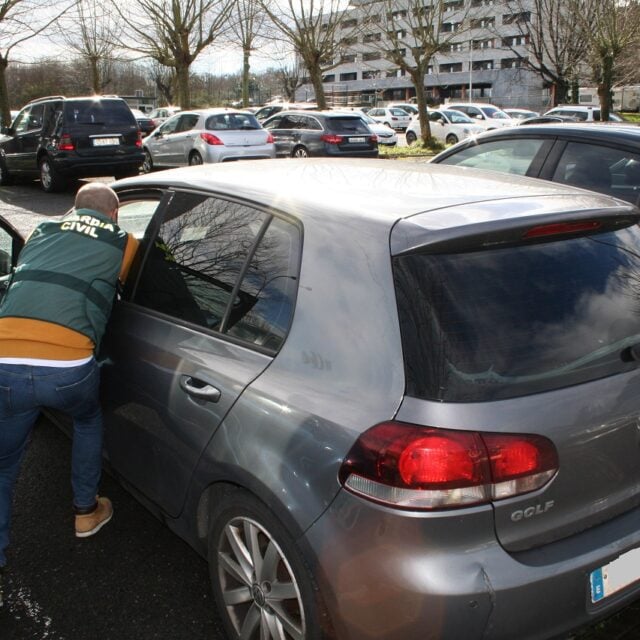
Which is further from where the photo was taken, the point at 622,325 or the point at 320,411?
the point at 622,325

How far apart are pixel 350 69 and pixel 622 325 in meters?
102

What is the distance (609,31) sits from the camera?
26297mm

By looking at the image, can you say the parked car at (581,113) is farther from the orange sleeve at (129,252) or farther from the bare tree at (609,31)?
the orange sleeve at (129,252)

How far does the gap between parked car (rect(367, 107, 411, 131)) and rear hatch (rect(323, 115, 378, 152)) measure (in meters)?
24.2

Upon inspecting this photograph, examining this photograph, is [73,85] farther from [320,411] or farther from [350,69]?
[320,411]

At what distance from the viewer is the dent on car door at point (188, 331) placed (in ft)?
7.50

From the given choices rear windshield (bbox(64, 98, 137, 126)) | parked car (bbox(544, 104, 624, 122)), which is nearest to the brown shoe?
rear windshield (bbox(64, 98, 137, 126))

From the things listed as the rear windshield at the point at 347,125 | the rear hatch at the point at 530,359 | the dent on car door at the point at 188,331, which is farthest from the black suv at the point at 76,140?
the rear hatch at the point at 530,359

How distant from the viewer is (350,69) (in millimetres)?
97562

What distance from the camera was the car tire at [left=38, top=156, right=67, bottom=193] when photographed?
13812 mm

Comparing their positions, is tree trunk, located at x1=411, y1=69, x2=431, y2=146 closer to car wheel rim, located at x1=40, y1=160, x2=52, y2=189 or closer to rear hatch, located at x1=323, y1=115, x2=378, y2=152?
rear hatch, located at x1=323, y1=115, x2=378, y2=152

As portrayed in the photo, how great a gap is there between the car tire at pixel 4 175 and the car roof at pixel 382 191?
14235mm

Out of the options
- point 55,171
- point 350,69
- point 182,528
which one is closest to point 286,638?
point 182,528

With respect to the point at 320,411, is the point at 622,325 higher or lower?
higher
